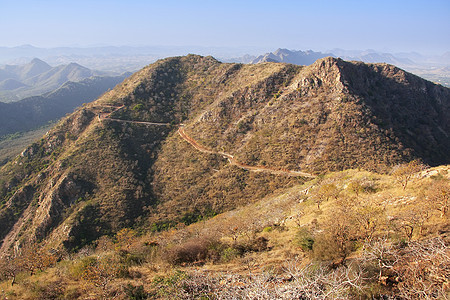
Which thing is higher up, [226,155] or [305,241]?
[305,241]

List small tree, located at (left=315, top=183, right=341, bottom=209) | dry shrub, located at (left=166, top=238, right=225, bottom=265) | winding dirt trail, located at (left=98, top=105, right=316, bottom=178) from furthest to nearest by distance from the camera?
winding dirt trail, located at (left=98, top=105, right=316, bottom=178)
small tree, located at (left=315, top=183, right=341, bottom=209)
dry shrub, located at (left=166, top=238, right=225, bottom=265)

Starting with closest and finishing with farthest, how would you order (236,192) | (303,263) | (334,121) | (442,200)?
(442,200) → (303,263) → (236,192) → (334,121)

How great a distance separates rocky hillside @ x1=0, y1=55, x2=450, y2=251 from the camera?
→ 37562 millimetres

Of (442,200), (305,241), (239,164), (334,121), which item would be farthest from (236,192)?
(442,200)

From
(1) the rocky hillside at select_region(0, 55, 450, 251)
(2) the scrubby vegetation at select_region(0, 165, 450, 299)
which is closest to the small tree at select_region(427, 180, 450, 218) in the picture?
(2) the scrubby vegetation at select_region(0, 165, 450, 299)

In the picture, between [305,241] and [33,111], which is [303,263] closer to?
[305,241]

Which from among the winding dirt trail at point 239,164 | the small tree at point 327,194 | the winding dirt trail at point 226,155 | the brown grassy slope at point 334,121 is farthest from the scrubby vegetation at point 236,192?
the winding dirt trail at point 239,164

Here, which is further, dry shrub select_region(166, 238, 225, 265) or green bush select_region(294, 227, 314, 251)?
dry shrub select_region(166, 238, 225, 265)

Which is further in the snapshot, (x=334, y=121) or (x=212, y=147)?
(x=212, y=147)

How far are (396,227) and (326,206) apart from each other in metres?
8.32

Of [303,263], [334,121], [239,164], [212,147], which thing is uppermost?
[334,121]

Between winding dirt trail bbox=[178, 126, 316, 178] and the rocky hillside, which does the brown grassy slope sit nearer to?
the rocky hillside

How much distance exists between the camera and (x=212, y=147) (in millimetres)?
48188

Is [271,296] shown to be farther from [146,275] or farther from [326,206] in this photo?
[326,206]
